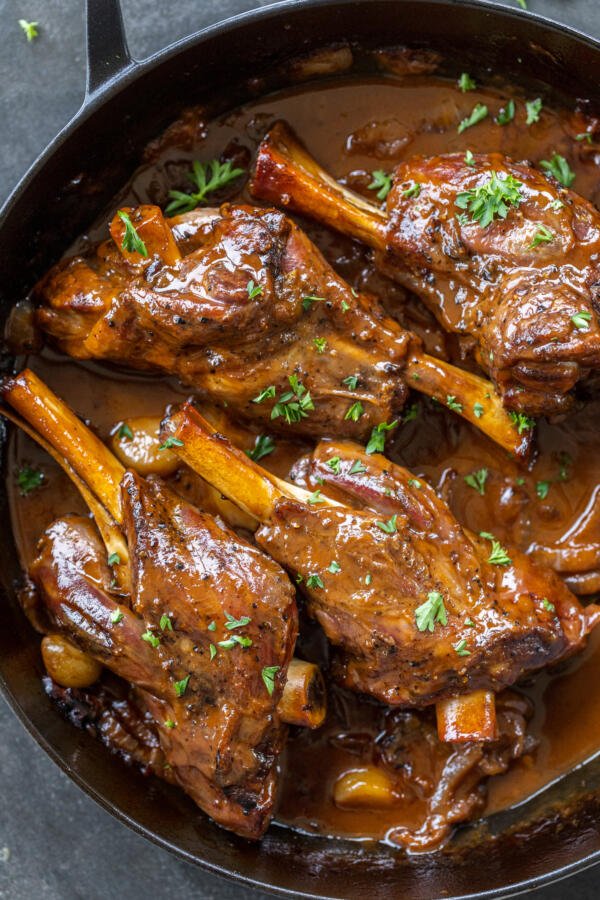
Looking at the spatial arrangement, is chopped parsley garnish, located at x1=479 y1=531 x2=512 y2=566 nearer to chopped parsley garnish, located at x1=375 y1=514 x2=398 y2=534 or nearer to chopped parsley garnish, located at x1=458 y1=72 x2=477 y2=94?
chopped parsley garnish, located at x1=375 y1=514 x2=398 y2=534

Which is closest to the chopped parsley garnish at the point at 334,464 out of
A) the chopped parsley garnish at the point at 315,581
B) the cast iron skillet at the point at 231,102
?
the chopped parsley garnish at the point at 315,581

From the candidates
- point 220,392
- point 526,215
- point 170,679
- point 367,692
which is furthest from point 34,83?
point 367,692

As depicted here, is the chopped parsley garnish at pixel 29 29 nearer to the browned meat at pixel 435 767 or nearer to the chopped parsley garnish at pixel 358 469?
the chopped parsley garnish at pixel 358 469

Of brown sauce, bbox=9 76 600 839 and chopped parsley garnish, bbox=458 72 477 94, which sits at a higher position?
chopped parsley garnish, bbox=458 72 477 94

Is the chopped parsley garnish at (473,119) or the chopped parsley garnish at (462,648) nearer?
the chopped parsley garnish at (462,648)

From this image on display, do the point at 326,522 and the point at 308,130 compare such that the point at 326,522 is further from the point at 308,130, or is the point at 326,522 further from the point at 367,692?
the point at 308,130

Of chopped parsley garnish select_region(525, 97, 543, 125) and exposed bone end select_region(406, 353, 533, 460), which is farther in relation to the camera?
chopped parsley garnish select_region(525, 97, 543, 125)

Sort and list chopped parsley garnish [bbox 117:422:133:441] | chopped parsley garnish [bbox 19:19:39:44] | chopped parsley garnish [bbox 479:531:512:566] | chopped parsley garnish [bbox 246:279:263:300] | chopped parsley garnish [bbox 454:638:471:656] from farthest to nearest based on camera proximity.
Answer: chopped parsley garnish [bbox 19:19:39:44]
chopped parsley garnish [bbox 117:422:133:441]
chopped parsley garnish [bbox 479:531:512:566]
chopped parsley garnish [bbox 454:638:471:656]
chopped parsley garnish [bbox 246:279:263:300]

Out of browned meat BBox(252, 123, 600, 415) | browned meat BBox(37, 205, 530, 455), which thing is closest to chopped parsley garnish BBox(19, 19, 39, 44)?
browned meat BBox(37, 205, 530, 455)
